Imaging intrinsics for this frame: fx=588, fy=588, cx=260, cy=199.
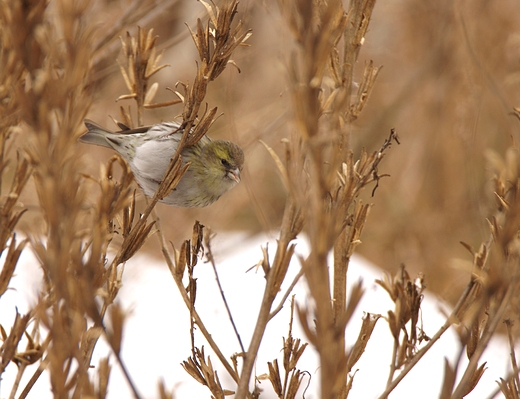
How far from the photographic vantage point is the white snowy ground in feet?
10.8

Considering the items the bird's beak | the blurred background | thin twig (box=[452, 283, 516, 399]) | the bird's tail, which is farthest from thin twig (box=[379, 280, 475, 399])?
the blurred background

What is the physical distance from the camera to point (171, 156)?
2.50 meters

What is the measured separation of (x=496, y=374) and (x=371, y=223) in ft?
8.25

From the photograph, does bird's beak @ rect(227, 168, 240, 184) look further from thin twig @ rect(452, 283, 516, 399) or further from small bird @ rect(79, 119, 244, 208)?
thin twig @ rect(452, 283, 516, 399)

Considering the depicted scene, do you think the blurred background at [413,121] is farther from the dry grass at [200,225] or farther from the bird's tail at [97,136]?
the dry grass at [200,225]

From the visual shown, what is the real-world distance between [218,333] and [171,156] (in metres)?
1.54

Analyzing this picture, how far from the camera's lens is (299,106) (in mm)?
977

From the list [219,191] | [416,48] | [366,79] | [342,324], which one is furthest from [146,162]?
[416,48]

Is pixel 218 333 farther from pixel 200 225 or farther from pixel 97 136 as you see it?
pixel 200 225

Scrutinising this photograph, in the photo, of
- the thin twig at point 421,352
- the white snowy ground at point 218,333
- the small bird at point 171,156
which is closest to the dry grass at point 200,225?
the thin twig at point 421,352

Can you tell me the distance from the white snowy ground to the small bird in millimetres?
432

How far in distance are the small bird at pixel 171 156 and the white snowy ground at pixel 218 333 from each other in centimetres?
43

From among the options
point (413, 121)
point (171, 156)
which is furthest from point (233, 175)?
point (413, 121)

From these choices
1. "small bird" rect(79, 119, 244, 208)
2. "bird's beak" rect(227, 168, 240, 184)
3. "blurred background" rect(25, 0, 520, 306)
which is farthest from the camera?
"blurred background" rect(25, 0, 520, 306)
